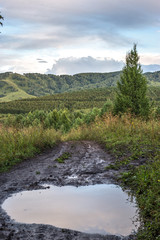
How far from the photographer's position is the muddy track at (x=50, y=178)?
3.46 metres

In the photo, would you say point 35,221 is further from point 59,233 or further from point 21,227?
point 59,233

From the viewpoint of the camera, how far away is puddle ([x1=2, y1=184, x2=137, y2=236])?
3.85m

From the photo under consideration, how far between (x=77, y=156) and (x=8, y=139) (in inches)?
118

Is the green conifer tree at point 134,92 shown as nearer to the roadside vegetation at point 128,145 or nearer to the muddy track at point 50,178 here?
the roadside vegetation at point 128,145

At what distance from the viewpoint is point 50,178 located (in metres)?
6.29

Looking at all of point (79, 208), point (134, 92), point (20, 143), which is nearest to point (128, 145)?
point (20, 143)

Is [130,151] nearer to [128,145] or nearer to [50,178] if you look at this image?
[128,145]

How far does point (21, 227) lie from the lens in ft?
12.2

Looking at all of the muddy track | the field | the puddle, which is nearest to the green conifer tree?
the field

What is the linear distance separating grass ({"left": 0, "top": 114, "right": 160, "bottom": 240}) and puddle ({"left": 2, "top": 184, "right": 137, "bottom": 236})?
0.34 metres

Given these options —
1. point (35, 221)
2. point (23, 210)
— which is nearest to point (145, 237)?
point (35, 221)

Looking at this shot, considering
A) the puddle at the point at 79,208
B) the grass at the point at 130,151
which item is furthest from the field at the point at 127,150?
the puddle at the point at 79,208

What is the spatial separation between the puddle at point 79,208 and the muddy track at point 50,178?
8.5 inches

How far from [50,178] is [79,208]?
194cm
